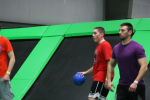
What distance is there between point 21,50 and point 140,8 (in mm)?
7242

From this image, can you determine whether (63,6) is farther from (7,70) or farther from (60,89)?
(7,70)

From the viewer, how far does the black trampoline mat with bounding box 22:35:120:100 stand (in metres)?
5.42

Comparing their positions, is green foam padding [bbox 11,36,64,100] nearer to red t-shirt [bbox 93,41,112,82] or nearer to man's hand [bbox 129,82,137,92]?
red t-shirt [bbox 93,41,112,82]

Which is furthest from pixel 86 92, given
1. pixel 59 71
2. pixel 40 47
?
pixel 40 47

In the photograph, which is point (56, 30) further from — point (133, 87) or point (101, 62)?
point (133, 87)

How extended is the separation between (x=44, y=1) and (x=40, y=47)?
402cm

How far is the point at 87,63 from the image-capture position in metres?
6.07

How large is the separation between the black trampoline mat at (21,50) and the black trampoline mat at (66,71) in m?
0.83

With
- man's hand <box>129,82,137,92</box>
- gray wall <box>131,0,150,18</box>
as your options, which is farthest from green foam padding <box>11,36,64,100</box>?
gray wall <box>131,0,150,18</box>

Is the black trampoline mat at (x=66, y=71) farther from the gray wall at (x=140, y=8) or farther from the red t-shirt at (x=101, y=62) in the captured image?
the gray wall at (x=140, y=8)

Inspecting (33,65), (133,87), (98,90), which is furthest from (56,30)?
(133,87)

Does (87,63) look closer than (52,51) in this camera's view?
Yes

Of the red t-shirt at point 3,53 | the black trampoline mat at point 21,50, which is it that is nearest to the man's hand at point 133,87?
the red t-shirt at point 3,53

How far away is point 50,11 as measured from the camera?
35.9 feet
